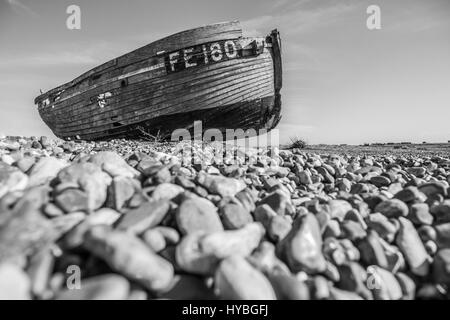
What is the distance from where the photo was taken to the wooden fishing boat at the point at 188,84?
837cm

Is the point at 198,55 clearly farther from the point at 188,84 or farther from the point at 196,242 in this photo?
Result: the point at 196,242

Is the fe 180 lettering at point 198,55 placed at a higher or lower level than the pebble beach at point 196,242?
higher

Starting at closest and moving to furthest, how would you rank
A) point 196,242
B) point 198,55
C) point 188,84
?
point 196,242, point 198,55, point 188,84

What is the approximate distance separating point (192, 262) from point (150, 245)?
214mm

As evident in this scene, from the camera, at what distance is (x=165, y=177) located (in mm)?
2072

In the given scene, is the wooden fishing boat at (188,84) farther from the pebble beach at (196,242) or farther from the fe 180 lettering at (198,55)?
the pebble beach at (196,242)

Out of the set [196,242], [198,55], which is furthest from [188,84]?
[196,242]

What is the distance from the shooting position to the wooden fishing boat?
8367 millimetres

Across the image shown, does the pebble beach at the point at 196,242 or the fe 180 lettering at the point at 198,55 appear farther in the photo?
the fe 180 lettering at the point at 198,55

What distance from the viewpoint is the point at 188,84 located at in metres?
8.59

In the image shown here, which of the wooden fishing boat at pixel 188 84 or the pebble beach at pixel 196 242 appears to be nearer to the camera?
the pebble beach at pixel 196 242

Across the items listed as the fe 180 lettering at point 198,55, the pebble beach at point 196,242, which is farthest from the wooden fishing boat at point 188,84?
the pebble beach at point 196,242
